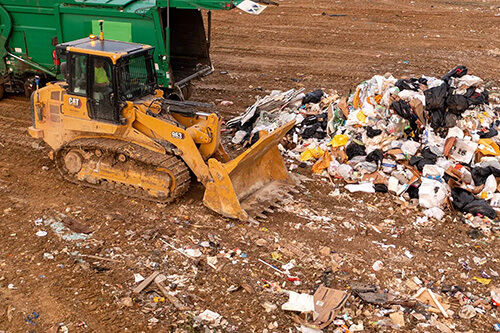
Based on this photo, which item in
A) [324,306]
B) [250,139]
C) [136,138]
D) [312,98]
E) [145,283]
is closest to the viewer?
[324,306]

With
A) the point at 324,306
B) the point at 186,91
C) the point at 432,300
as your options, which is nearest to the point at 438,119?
the point at 432,300

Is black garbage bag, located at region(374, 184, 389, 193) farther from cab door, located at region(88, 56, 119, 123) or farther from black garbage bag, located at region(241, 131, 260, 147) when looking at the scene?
cab door, located at region(88, 56, 119, 123)

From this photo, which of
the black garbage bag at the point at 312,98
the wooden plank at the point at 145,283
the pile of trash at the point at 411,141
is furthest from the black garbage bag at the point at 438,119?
the wooden plank at the point at 145,283

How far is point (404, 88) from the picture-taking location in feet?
32.5

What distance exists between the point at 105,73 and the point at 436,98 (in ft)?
18.2

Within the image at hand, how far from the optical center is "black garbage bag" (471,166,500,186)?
28.3ft

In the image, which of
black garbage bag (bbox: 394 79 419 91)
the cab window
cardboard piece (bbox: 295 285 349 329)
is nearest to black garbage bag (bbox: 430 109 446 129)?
black garbage bag (bbox: 394 79 419 91)

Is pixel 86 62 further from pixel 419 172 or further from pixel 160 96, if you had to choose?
pixel 419 172

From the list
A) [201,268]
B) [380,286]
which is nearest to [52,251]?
[201,268]

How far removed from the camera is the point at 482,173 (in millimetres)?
8711

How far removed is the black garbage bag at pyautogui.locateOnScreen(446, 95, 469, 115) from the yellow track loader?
3.19m

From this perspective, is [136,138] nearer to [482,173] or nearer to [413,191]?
[413,191]

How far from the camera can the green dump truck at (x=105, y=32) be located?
33.7ft

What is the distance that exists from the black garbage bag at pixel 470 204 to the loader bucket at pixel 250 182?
259 cm
